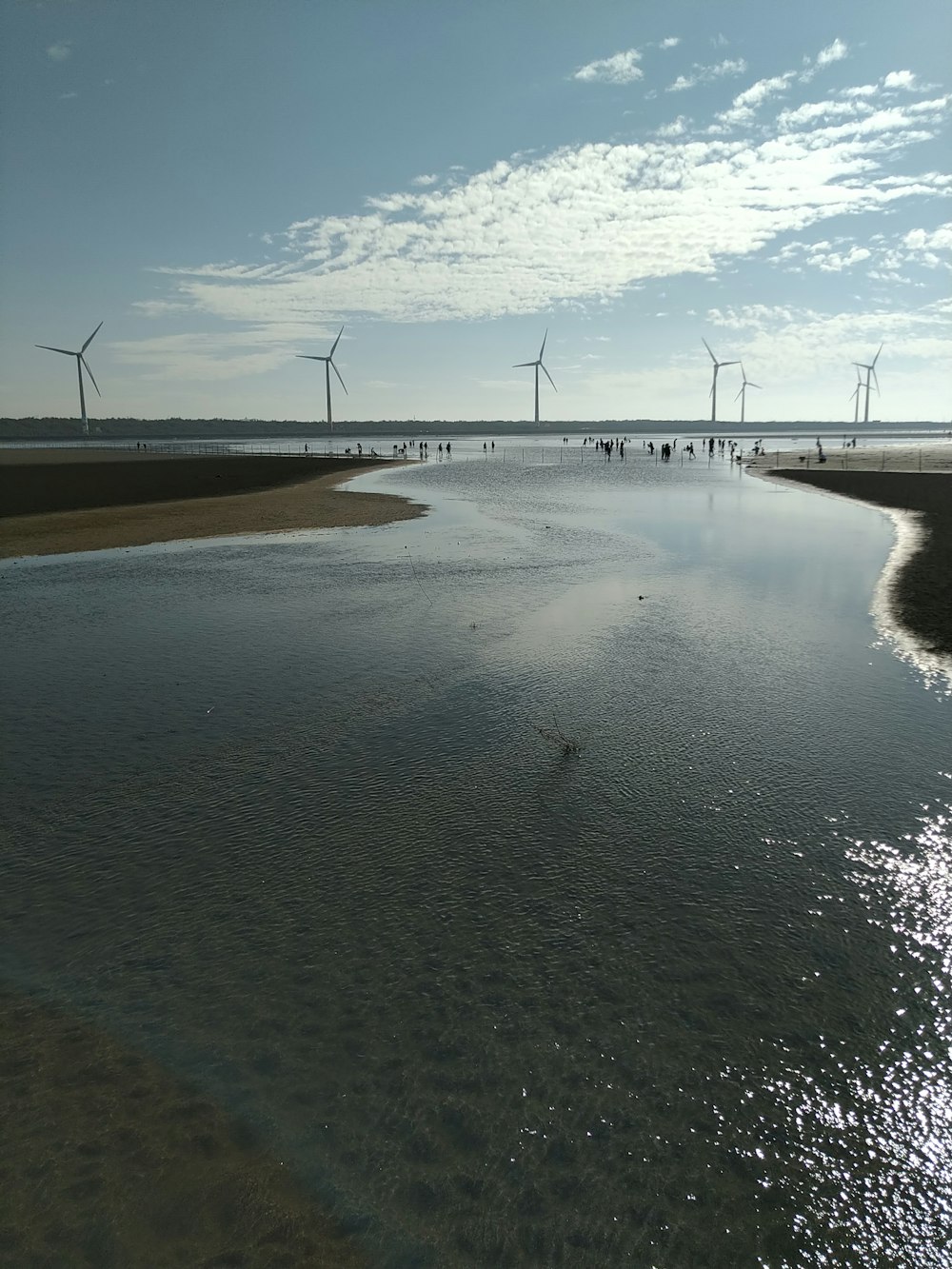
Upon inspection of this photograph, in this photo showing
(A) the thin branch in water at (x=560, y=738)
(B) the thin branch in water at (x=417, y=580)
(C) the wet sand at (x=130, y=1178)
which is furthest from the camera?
(B) the thin branch in water at (x=417, y=580)

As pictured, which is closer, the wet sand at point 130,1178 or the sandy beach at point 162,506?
the wet sand at point 130,1178

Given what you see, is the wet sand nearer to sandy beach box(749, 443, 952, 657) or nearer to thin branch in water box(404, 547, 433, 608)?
thin branch in water box(404, 547, 433, 608)

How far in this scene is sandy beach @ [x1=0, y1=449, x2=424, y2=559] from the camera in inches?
1162

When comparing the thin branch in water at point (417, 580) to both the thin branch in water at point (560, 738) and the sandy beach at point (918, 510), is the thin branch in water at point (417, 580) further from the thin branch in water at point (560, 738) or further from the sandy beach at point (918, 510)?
the sandy beach at point (918, 510)

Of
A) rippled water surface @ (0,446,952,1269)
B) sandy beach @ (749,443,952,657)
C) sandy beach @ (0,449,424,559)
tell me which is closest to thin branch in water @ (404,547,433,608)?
rippled water surface @ (0,446,952,1269)

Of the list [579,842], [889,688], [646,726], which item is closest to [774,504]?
[889,688]

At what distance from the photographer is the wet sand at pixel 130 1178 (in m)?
3.72

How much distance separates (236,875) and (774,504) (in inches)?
1540

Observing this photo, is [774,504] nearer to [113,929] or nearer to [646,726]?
Result: [646,726]

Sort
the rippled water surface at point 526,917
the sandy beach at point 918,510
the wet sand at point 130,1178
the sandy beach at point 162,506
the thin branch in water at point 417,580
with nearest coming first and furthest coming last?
the wet sand at point 130,1178 → the rippled water surface at point 526,917 → the sandy beach at point 918,510 → the thin branch in water at point 417,580 → the sandy beach at point 162,506

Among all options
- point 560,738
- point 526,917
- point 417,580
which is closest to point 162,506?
point 417,580

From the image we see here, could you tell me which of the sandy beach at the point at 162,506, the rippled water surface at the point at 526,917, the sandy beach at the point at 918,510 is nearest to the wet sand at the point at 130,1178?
the rippled water surface at the point at 526,917

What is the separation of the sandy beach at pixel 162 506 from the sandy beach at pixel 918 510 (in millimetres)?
20422

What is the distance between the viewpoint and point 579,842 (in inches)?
291
